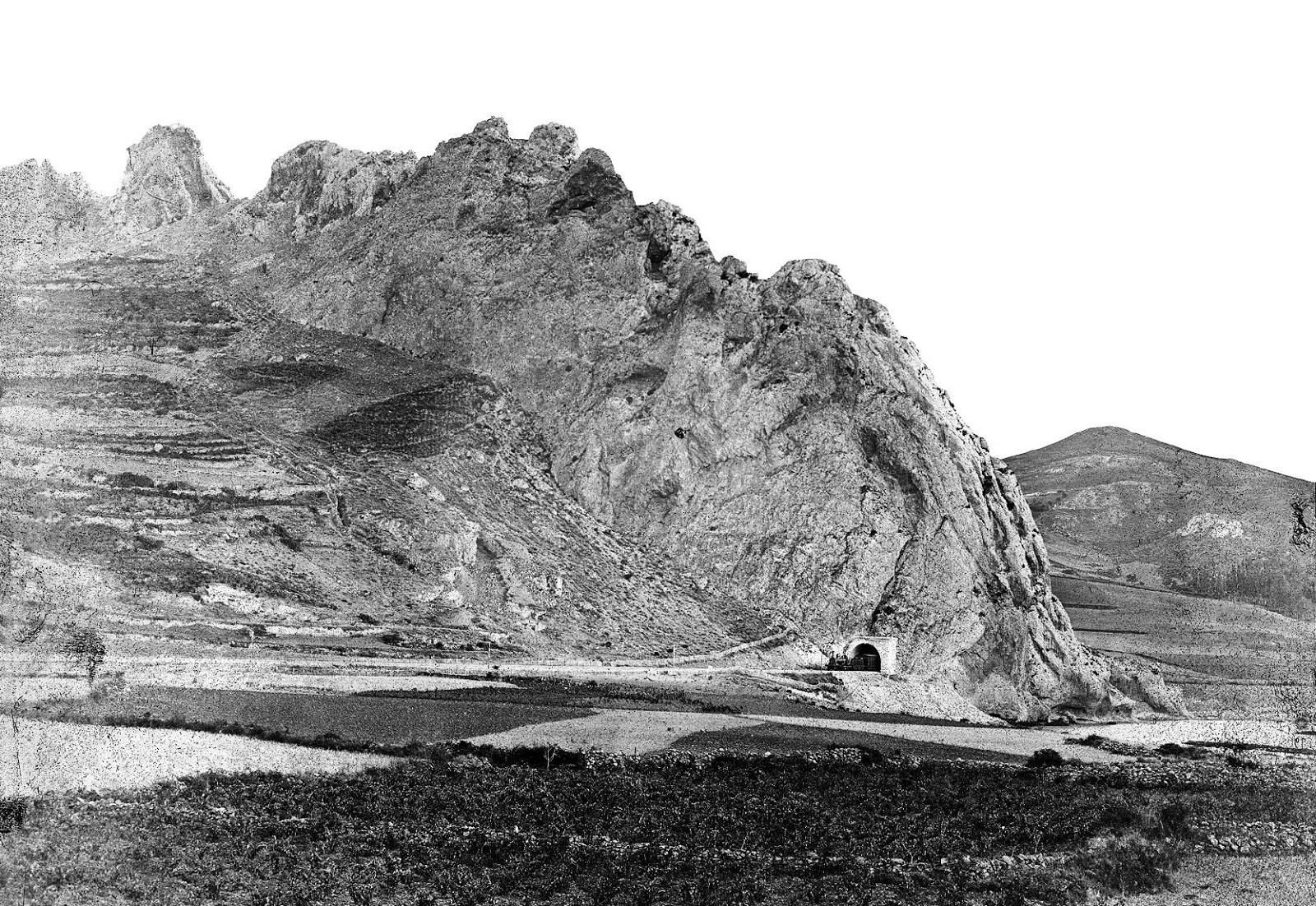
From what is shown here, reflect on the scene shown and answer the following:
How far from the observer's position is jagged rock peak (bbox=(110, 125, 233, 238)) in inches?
4368

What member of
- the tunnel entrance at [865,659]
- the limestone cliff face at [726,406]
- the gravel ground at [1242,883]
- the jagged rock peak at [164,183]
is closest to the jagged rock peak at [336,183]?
the limestone cliff face at [726,406]

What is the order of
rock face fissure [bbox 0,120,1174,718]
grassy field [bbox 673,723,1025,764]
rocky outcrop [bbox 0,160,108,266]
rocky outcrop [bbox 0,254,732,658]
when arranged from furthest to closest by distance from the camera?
rocky outcrop [bbox 0,160,108,266] < rock face fissure [bbox 0,120,1174,718] < rocky outcrop [bbox 0,254,732,658] < grassy field [bbox 673,723,1025,764]

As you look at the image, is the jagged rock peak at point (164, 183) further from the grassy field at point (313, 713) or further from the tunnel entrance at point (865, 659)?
the grassy field at point (313, 713)

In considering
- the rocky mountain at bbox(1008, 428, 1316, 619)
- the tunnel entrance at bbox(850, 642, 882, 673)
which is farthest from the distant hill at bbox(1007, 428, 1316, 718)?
the tunnel entrance at bbox(850, 642, 882, 673)

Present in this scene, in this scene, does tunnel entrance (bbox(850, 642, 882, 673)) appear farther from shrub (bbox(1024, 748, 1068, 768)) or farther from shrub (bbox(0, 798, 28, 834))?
shrub (bbox(0, 798, 28, 834))

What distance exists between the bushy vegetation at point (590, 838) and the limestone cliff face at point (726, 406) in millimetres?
39021

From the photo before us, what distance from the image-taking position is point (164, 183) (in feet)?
370

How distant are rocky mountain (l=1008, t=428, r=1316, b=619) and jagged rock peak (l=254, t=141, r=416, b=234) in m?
86.9

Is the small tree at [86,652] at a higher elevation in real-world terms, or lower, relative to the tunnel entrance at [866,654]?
higher

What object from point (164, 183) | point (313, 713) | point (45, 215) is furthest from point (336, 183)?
point (313, 713)

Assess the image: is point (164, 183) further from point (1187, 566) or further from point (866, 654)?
point (1187, 566)

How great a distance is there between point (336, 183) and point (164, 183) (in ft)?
81.0

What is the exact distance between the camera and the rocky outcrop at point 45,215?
98.8 meters

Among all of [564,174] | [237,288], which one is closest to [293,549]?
[237,288]
